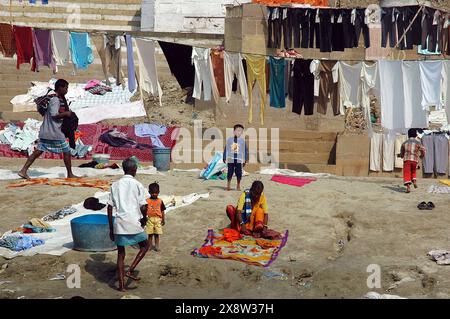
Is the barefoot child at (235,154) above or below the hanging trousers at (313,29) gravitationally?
below

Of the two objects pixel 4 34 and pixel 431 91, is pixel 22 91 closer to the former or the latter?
pixel 4 34

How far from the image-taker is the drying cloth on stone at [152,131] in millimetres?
16859

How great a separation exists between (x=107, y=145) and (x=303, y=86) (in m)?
4.70

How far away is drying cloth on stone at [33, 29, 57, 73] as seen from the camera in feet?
Result: 47.3

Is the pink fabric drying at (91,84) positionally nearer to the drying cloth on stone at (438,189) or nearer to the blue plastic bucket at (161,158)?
the blue plastic bucket at (161,158)

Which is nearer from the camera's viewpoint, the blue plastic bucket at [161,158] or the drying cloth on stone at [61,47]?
the drying cloth on stone at [61,47]

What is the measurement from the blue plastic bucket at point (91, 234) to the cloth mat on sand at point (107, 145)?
6.54m

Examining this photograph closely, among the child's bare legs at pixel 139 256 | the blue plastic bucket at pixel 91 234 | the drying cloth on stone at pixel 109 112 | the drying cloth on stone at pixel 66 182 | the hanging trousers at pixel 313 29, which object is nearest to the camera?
the child's bare legs at pixel 139 256

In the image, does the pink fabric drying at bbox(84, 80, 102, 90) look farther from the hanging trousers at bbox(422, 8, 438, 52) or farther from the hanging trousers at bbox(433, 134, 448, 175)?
the hanging trousers at bbox(433, 134, 448, 175)

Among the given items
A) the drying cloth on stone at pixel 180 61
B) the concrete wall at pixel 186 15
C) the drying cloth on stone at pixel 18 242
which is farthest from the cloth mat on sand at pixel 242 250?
the concrete wall at pixel 186 15

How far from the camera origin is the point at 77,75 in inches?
851

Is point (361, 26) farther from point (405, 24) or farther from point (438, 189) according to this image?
point (438, 189)

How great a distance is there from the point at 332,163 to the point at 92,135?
548 cm
